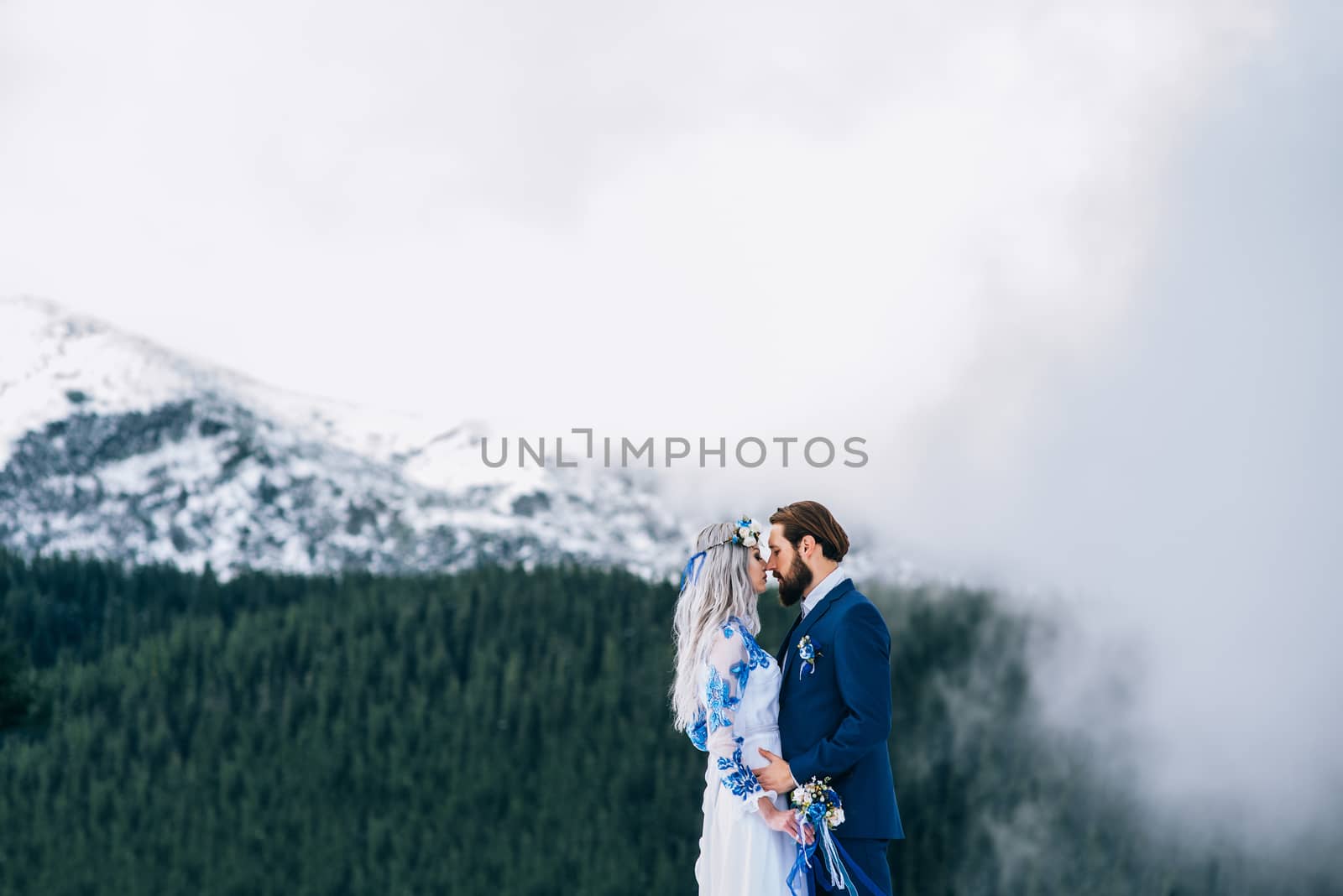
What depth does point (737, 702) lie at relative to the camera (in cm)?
905

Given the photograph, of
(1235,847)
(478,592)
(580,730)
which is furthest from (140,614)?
(1235,847)

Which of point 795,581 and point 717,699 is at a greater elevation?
point 795,581

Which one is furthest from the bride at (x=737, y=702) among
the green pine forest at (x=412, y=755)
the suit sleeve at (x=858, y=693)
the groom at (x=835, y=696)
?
the green pine forest at (x=412, y=755)

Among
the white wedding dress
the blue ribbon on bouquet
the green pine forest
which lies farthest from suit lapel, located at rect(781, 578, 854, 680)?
the green pine forest

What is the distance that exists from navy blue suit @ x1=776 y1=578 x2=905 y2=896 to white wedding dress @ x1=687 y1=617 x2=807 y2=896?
0.17m

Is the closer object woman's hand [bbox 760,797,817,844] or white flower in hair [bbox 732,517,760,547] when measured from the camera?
woman's hand [bbox 760,797,817,844]

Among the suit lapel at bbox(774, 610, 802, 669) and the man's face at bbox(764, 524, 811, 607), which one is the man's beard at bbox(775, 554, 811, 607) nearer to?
the man's face at bbox(764, 524, 811, 607)

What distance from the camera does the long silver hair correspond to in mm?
9023

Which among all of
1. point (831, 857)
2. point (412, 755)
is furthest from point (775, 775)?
point (412, 755)

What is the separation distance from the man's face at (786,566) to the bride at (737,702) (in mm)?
96

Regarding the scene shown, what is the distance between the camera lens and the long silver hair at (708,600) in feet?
29.6

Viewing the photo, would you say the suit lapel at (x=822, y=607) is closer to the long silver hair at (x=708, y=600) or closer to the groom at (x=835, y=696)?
the groom at (x=835, y=696)

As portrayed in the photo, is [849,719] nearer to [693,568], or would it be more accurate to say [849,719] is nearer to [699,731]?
[699,731]

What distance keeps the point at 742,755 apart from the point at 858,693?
916 mm
